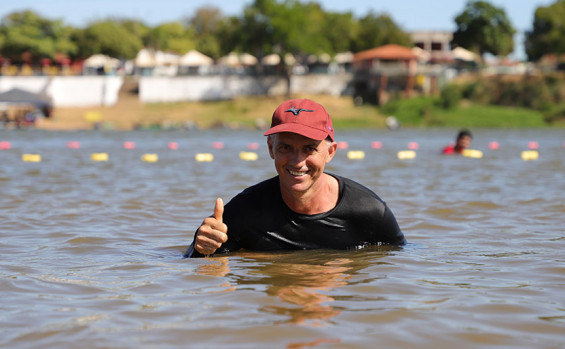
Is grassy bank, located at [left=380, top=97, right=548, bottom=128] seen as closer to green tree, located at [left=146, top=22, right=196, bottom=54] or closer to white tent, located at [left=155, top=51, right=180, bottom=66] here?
white tent, located at [left=155, top=51, right=180, bottom=66]

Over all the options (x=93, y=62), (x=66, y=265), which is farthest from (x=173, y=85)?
(x=66, y=265)

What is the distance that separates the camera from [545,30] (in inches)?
3423

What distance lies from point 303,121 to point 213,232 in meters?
1.02

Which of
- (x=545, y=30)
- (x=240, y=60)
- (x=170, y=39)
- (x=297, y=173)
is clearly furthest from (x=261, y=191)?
(x=170, y=39)

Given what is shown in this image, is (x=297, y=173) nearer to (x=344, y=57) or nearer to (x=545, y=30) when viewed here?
(x=344, y=57)

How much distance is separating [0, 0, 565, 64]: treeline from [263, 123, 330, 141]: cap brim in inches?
2724

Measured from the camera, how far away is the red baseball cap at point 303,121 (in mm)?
5086

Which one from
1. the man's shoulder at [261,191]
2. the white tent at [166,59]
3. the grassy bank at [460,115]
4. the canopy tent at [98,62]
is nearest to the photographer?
the man's shoulder at [261,191]

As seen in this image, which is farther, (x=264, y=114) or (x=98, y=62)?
(x=98, y=62)

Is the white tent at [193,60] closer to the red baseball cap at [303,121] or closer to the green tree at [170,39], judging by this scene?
the green tree at [170,39]

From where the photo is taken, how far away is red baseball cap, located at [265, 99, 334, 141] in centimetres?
509

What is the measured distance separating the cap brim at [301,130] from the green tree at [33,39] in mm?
83497

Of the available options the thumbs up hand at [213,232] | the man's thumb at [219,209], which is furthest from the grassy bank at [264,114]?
the man's thumb at [219,209]

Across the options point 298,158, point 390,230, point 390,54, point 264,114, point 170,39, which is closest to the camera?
point 298,158
